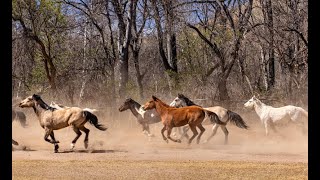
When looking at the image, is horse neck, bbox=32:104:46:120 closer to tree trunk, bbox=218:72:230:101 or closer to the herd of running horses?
the herd of running horses

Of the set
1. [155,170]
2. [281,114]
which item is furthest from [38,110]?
[281,114]

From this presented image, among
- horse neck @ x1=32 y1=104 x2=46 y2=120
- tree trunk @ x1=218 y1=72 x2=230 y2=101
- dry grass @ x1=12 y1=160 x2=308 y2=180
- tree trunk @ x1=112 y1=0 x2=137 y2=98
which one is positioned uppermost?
tree trunk @ x1=112 y1=0 x2=137 y2=98

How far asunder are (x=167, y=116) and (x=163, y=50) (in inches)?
737

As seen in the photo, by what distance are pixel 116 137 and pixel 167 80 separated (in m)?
14.1

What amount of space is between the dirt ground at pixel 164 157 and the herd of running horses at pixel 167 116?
52 cm

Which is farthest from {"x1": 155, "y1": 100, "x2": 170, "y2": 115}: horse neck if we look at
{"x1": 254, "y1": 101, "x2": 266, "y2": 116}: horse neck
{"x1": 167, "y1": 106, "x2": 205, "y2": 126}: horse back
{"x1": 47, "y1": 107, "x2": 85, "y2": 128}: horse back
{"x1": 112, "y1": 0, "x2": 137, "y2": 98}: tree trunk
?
{"x1": 112, "y1": 0, "x2": 137, "y2": 98}: tree trunk

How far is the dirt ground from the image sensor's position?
47.3 ft

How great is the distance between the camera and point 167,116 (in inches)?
865

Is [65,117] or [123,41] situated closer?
[65,117]

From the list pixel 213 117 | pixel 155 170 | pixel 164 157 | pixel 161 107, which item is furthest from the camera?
pixel 213 117

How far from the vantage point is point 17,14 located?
3553 cm

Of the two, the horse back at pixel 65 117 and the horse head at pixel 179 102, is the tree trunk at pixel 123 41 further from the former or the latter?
the horse back at pixel 65 117

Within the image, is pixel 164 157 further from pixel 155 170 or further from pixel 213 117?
pixel 213 117

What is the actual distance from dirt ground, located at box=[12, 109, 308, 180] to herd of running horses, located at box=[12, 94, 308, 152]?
0.52 m
